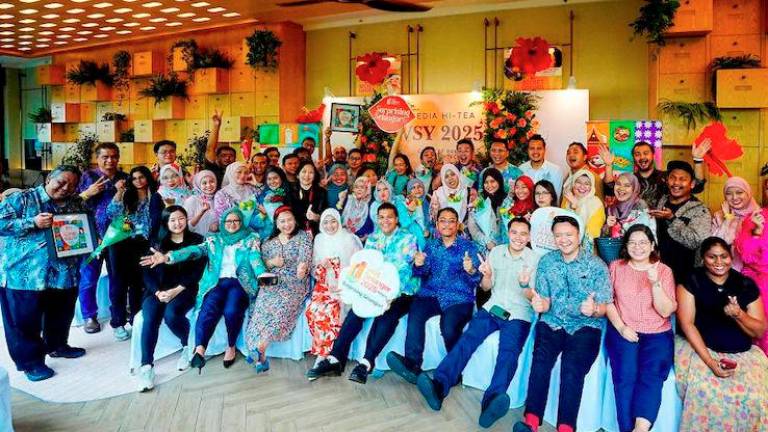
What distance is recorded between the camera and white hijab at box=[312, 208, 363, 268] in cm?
420

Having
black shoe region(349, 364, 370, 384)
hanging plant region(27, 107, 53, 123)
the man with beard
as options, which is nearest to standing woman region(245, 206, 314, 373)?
black shoe region(349, 364, 370, 384)

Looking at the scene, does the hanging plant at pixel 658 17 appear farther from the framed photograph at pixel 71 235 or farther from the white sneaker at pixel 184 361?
the framed photograph at pixel 71 235

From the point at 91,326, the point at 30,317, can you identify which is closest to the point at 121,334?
the point at 91,326

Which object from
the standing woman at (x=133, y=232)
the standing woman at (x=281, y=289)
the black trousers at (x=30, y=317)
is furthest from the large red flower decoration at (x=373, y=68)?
the black trousers at (x=30, y=317)

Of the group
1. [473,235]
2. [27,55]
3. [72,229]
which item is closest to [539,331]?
[473,235]

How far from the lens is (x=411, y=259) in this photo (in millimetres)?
4000

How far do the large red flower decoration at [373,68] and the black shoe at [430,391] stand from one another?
219 inches

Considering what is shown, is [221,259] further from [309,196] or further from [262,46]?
[262,46]

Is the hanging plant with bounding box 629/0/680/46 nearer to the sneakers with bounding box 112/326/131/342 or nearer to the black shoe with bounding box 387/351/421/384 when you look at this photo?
the black shoe with bounding box 387/351/421/384

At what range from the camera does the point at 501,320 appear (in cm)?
348

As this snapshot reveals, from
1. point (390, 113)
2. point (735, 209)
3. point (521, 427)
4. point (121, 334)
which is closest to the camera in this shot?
point (521, 427)

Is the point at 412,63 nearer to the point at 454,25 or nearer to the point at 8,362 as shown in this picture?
the point at 454,25

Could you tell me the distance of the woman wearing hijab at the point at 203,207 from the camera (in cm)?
466

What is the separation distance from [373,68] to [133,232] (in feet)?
15.0
